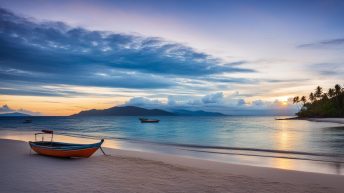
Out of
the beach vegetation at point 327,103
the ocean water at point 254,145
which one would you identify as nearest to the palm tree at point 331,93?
the beach vegetation at point 327,103

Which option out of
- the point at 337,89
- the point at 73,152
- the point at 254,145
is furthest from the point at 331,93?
the point at 73,152

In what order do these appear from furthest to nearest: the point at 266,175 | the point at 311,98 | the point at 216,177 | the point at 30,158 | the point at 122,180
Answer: the point at 311,98, the point at 30,158, the point at 266,175, the point at 216,177, the point at 122,180

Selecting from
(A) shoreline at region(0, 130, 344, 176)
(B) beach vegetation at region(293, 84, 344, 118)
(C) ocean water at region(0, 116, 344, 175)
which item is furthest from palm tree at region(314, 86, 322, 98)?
(A) shoreline at region(0, 130, 344, 176)

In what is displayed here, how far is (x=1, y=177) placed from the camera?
12.7 metres

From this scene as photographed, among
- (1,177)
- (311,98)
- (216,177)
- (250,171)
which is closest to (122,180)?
(216,177)

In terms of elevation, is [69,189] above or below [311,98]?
below

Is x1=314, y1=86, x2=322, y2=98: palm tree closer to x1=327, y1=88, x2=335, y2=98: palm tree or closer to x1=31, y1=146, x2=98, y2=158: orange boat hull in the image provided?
x1=327, y1=88, x2=335, y2=98: palm tree

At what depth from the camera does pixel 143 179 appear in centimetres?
1273

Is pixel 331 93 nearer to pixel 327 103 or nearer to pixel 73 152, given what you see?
pixel 327 103

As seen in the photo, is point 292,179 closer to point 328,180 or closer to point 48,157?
point 328,180

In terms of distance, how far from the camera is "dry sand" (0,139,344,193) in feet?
36.8

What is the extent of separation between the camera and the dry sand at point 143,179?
11.2m

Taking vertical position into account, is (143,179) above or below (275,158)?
above

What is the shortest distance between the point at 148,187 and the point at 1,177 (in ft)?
22.7
